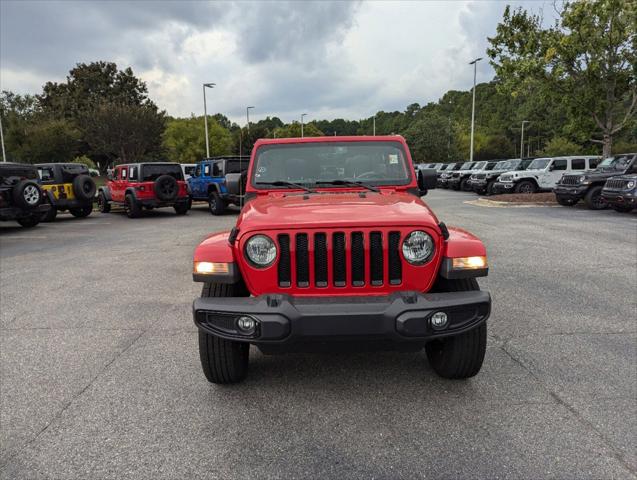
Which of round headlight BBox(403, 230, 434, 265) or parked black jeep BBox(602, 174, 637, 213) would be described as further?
parked black jeep BBox(602, 174, 637, 213)

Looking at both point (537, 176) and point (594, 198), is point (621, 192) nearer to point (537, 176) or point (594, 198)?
point (594, 198)

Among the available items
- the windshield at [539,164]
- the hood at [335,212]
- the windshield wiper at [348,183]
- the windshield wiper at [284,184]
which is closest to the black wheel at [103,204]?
the windshield wiper at [284,184]

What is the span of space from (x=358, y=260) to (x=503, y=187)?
66.8 feet

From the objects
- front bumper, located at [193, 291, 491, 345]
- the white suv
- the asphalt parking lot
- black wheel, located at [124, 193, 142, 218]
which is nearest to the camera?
the asphalt parking lot

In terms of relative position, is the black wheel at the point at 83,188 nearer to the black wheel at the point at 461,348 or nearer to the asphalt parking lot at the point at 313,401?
the asphalt parking lot at the point at 313,401

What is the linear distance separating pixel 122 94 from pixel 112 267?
5612 centimetres

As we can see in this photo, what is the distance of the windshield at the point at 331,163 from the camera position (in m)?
4.26

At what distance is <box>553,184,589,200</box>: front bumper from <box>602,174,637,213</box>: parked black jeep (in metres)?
1.33

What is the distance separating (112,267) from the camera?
25.7ft

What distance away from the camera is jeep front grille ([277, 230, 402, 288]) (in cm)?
294

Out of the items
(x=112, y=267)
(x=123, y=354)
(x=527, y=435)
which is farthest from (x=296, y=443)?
(x=112, y=267)

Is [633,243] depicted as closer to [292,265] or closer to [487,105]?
[292,265]

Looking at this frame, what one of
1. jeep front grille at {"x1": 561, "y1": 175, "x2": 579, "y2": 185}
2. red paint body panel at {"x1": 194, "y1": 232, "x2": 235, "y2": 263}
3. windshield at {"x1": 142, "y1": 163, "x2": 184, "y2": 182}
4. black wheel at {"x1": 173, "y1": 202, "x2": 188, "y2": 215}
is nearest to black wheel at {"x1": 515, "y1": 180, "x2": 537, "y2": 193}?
jeep front grille at {"x1": 561, "y1": 175, "x2": 579, "y2": 185}

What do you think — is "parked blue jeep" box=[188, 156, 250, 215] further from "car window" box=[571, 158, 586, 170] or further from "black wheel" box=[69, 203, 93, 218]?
"car window" box=[571, 158, 586, 170]
